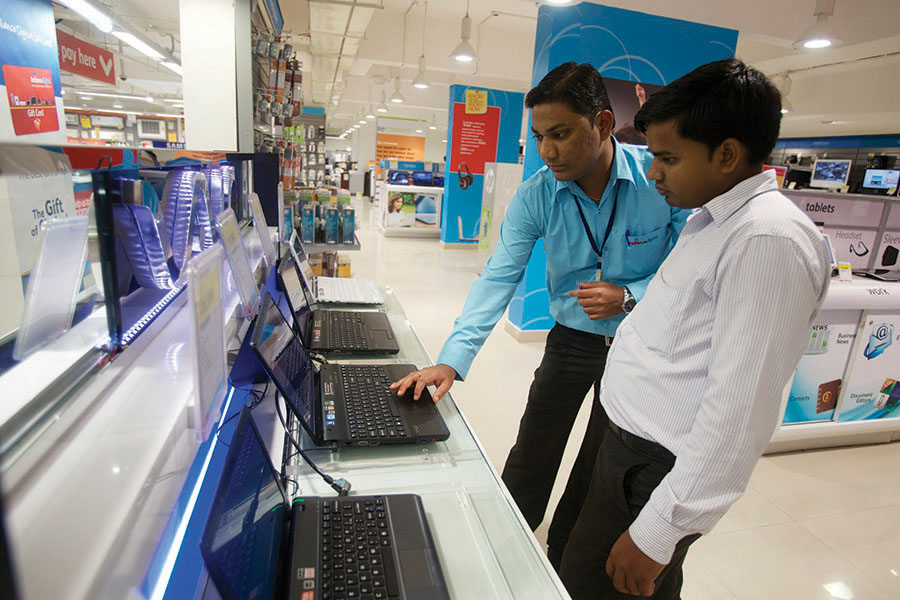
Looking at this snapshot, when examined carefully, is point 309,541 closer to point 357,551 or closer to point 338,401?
point 357,551

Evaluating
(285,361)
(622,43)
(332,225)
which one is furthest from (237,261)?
(622,43)

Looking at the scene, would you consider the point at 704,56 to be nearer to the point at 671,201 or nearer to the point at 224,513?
the point at 671,201

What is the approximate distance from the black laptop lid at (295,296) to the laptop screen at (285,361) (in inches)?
13.0

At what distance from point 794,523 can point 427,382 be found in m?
2.13

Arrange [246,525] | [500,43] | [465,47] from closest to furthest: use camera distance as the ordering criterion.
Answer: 1. [246,525]
2. [465,47]
3. [500,43]

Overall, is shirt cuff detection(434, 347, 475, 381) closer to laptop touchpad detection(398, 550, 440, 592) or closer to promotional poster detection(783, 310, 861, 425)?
laptop touchpad detection(398, 550, 440, 592)

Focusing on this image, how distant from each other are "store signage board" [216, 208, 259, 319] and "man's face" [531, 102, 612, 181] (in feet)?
2.89

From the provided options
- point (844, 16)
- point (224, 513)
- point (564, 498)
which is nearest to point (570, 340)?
point (564, 498)

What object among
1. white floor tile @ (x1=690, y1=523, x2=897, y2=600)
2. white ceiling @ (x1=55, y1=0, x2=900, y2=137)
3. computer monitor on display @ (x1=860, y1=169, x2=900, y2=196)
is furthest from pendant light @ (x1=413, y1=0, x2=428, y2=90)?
computer monitor on display @ (x1=860, y1=169, x2=900, y2=196)

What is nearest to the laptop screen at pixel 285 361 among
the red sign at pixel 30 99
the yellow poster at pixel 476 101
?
the red sign at pixel 30 99

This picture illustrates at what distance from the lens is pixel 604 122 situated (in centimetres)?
158

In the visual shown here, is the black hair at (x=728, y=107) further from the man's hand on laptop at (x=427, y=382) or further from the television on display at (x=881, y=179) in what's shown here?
the television on display at (x=881, y=179)

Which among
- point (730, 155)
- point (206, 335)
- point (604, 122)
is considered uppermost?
point (604, 122)

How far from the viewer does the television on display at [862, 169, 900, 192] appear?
13516mm
